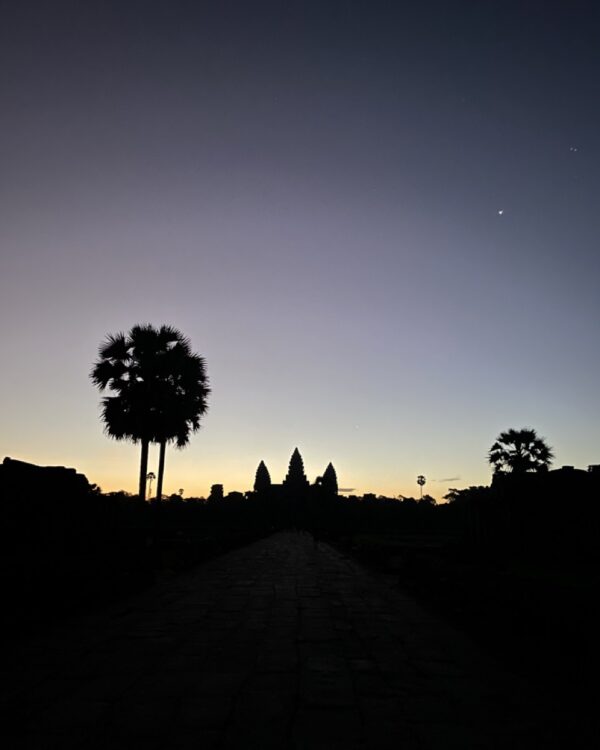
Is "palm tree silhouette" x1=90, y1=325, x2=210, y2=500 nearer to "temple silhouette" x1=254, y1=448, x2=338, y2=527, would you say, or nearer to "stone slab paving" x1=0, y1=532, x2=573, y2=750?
"stone slab paving" x1=0, y1=532, x2=573, y2=750

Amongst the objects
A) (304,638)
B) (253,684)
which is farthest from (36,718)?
(304,638)

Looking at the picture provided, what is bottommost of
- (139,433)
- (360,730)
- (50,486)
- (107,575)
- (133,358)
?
(360,730)

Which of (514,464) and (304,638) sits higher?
(514,464)

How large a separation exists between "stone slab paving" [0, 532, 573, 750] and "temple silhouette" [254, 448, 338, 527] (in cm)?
9870

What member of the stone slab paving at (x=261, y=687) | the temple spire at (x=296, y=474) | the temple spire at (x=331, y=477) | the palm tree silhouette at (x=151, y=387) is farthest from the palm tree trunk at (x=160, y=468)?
the temple spire at (x=296, y=474)

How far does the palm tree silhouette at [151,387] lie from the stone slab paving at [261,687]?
13440 mm

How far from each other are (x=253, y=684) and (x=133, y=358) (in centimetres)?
1988

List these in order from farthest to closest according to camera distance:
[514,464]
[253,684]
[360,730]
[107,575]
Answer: [514,464] → [107,575] → [253,684] → [360,730]

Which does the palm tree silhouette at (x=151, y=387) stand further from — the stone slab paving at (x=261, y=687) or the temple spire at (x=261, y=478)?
the temple spire at (x=261, y=478)

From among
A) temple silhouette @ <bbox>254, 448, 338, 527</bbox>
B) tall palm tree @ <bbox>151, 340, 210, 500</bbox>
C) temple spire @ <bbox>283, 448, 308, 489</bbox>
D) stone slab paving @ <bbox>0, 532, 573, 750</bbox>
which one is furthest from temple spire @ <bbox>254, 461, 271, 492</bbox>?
stone slab paving @ <bbox>0, 532, 573, 750</bbox>

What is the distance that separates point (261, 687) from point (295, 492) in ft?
449

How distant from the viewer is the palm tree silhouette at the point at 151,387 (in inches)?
881

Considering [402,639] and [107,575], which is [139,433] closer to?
[107,575]

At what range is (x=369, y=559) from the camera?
65.3 ft
